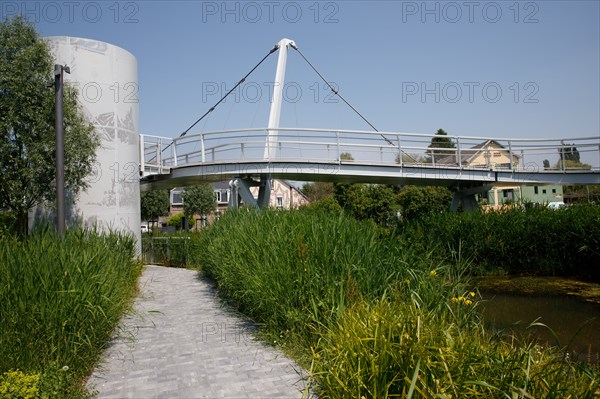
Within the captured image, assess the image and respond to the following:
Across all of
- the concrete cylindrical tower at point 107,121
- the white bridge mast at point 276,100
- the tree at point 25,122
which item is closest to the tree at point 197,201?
the white bridge mast at point 276,100

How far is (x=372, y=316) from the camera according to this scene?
4066mm

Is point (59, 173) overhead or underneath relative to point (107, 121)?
underneath

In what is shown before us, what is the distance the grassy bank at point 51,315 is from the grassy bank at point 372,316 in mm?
2101

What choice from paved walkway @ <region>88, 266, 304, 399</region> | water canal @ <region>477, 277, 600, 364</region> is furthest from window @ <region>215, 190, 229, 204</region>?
paved walkway @ <region>88, 266, 304, 399</region>

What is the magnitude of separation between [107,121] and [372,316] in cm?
1249

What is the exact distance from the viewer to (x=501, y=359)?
3.50m

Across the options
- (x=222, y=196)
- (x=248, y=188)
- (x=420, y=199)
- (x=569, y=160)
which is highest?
(x=222, y=196)

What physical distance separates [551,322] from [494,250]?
19.5 feet

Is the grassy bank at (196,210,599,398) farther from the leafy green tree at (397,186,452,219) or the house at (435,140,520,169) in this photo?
the leafy green tree at (397,186,452,219)

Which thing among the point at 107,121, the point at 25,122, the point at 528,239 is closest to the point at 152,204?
the point at 107,121

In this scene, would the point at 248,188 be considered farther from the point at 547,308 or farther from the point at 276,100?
the point at 547,308

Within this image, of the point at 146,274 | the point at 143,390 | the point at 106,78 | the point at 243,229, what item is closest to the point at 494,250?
the point at 243,229

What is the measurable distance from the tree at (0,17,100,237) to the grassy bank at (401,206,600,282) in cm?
973

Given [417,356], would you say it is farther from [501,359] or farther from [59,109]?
[59,109]
